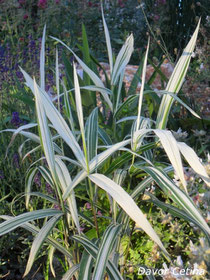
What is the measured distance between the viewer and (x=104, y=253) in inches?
51.8

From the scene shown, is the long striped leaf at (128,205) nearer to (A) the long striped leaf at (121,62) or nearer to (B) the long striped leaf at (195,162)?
(B) the long striped leaf at (195,162)

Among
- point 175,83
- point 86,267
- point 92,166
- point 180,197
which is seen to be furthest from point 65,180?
point 175,83

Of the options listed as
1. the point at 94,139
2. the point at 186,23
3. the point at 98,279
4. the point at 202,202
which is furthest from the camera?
the point at 186,23

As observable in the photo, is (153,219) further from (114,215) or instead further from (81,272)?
(81,272)

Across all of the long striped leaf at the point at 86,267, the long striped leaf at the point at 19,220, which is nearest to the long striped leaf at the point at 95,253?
the long striped leaf at the point at 86,267

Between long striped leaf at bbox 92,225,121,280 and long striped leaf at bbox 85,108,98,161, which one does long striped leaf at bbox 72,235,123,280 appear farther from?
long striped leaf at bbox 85,108,98,161

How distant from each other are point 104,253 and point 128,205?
0.59 ft

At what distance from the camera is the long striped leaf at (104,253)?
4.14 ft

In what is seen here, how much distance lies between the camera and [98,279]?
1.25 m

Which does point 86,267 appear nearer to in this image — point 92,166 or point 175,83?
point 92,166

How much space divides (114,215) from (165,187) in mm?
348

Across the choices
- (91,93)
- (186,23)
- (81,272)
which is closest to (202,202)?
(81,272)

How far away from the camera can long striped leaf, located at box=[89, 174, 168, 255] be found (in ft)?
3.92

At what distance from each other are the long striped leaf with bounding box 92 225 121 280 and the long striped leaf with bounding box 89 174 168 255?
14 cm
